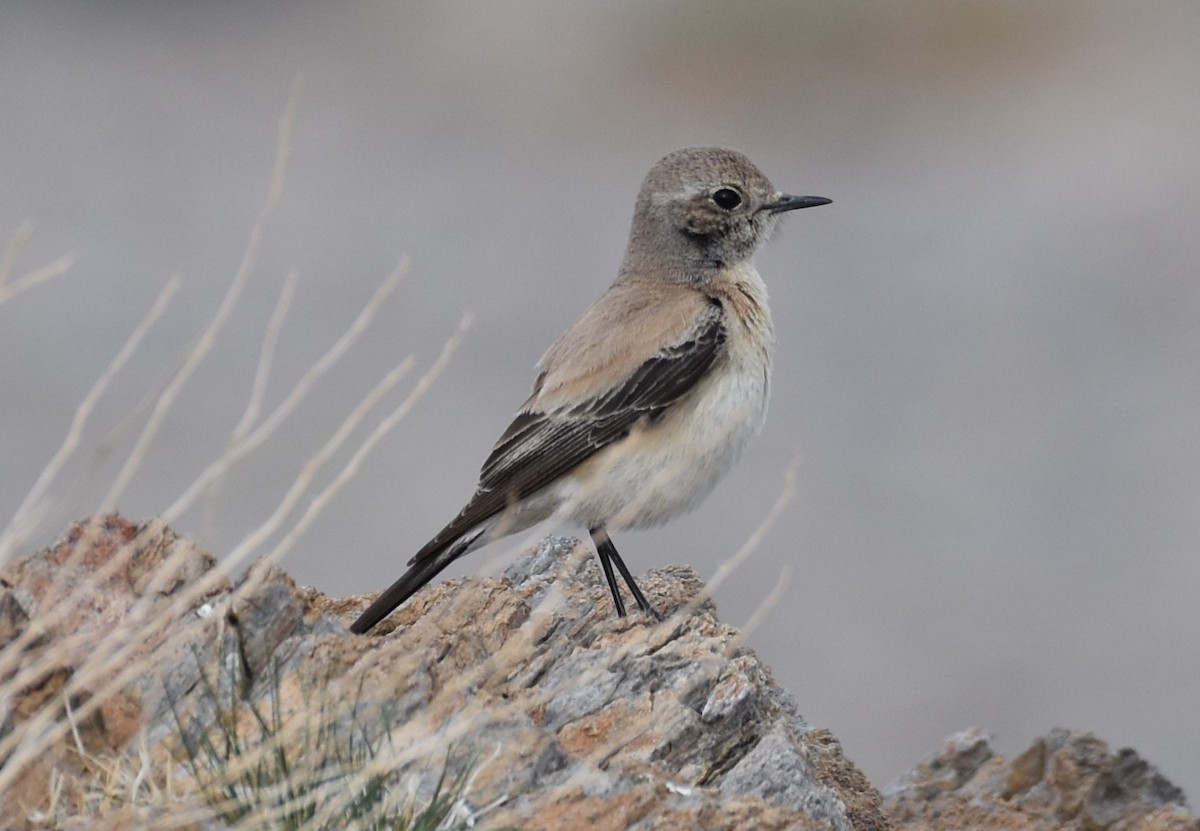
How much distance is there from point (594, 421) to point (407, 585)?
1327 mm

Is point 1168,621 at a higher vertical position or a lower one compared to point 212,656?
higher

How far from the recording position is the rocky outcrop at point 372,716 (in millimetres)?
5594

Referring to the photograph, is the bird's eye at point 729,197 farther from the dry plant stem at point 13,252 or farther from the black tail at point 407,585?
the dry plant stem at point 13,252

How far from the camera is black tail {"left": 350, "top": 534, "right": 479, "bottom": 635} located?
26.0 feet

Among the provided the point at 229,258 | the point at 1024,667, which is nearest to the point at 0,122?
the point at 229,258

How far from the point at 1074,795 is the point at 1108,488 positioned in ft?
48.0

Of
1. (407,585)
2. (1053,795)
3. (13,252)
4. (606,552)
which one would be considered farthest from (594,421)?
(13,252)

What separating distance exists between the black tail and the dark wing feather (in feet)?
1.54

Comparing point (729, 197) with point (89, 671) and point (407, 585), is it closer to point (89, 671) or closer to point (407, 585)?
point (407, 585)

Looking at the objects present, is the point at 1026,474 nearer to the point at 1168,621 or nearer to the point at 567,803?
the point at 1168,621

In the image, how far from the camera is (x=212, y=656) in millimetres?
6523

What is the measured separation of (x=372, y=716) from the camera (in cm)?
609

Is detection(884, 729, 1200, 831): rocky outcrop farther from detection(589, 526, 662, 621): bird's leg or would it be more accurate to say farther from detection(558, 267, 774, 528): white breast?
detection(558, 267, 774, 528): white breast

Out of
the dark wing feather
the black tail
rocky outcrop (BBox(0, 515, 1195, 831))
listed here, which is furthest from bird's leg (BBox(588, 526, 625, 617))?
the black tail
